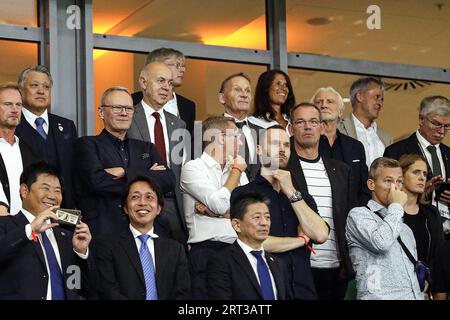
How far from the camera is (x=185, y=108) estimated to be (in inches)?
384

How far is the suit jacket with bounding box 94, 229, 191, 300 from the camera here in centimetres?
758

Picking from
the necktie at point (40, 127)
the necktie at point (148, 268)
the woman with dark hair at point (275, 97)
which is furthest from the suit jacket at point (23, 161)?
the woman with dark hair at point (275, 97)

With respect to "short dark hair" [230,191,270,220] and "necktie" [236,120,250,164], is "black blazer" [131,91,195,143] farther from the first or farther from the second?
"short dark hair" [230,191,270,220]

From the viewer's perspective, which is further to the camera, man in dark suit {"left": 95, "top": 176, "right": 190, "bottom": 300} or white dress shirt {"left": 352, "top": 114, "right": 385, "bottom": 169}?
white dress shirt {"left": 352, "top": 114, "right": 385, "bottom": 169}

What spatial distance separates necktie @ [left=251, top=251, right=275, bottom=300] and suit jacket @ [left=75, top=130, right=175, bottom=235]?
1008 mm

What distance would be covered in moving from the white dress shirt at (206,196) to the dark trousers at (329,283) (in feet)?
2.49

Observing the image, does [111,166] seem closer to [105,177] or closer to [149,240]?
[105,177]

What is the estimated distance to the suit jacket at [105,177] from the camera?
834cm

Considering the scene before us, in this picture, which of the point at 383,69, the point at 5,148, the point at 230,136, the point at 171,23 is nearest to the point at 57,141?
the point at 5,148

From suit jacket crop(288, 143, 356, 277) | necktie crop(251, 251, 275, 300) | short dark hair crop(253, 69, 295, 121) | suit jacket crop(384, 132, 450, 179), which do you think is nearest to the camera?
necktie crop(251, 251, 275, 300)

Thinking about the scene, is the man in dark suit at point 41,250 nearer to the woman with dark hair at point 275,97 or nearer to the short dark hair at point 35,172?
the short dark hair at point 35,172

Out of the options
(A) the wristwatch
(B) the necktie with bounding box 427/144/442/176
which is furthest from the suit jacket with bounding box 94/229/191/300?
(B) the necktie with bounding box 427/144/442/176

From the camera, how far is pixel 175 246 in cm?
788
